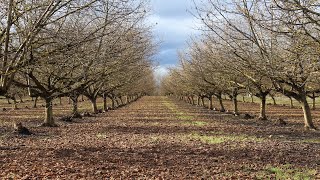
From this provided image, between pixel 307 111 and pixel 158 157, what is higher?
pixel 307 111

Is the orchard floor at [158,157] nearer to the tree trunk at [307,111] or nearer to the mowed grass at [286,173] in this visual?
the mowed grass at [286,173]

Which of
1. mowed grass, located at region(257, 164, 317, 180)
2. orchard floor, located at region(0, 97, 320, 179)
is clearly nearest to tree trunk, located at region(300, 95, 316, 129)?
orchard floor, located at region(0, 97, 320, 179)

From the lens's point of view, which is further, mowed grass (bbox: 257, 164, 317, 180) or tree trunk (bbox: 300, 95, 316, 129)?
tree trunk (bbox: 300, 95, 316, 129)

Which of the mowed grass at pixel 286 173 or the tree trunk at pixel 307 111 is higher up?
the tree trunk at pixel 307 111

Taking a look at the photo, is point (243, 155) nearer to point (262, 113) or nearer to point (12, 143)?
point (12, 143)

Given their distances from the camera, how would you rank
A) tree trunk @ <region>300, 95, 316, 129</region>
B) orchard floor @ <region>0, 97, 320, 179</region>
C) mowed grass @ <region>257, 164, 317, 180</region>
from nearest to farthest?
mowed grass @ <region>257, 164, 317, 180</region> → orchard floor @ <region>0, 97, 320, 179</region> → tree trunk @ <region>300, 95, 316, 129</region>

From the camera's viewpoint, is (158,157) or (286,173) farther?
(158,157)

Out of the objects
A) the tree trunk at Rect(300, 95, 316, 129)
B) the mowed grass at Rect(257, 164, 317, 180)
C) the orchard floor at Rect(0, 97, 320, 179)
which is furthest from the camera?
the tree trunk at Rect(300, 95, 316, 129)

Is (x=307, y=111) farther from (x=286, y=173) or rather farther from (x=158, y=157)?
(x=286, y=173)

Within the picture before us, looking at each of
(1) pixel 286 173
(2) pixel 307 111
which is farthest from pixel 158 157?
(2) pixel 307 111

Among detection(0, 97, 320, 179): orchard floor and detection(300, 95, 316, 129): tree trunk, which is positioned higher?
detection(300, 95, 316, 129): tree trunk

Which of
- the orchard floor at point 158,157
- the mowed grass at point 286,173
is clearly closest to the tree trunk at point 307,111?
the orchard floor at point 158,157

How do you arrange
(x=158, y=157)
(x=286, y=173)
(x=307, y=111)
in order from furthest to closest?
(x=307, y=111) → (x=158, y=157) → (x=286, y=173)

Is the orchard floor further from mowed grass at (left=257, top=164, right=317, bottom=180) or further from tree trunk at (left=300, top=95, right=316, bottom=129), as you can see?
tree trunk at (left=300, top=95, right=316, bottom=129)
